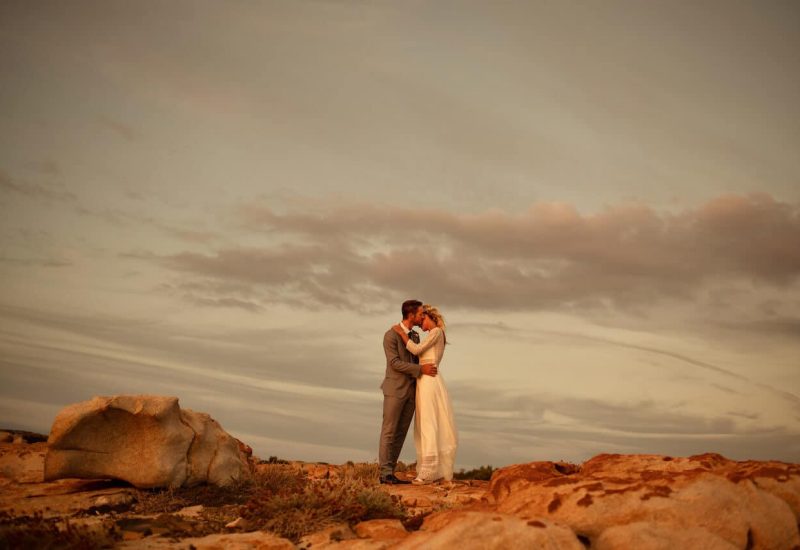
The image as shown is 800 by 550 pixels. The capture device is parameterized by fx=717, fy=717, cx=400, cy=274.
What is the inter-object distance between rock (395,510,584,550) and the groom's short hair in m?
8.44

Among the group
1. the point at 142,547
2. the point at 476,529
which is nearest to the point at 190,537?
the point at 142,547

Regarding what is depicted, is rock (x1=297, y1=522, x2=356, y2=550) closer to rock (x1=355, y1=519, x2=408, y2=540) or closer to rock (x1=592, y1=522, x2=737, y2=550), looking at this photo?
rock (x1=355, y1=519, x2=408, y2=540)

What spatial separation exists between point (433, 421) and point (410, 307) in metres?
2.61

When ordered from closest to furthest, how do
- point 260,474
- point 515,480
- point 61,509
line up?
point 515,480 < point 61,509 < point 260,474

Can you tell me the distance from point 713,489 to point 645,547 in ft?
4.95

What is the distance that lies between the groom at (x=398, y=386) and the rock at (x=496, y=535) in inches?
301

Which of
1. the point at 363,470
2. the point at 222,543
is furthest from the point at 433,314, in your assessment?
the point at 222,543

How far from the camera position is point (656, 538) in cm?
792

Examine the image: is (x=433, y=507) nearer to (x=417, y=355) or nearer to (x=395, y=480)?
(x=395, y=480)

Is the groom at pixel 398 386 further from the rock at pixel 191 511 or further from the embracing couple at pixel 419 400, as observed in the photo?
the rock at pixel 191 511

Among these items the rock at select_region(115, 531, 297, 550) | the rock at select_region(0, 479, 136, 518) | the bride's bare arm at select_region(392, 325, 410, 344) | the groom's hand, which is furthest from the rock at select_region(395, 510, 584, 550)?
the bride's bare arm at select_region(392, 325, 410, 344)

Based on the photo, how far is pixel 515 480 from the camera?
34.8 feet

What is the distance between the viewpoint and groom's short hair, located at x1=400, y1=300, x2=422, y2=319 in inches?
646

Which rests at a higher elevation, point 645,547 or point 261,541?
point 645,547
